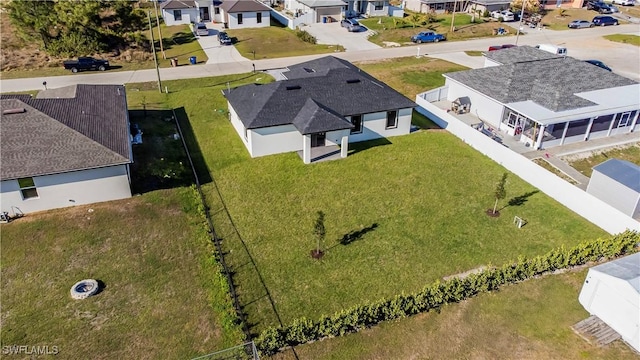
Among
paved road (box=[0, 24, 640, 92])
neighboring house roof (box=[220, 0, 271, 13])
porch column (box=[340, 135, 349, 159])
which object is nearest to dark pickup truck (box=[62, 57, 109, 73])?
paved road (box=[0, 24, 640, 92])

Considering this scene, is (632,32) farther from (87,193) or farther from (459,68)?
(87,193)

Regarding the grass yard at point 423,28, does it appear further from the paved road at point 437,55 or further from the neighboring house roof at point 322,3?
the neighboring house roof at point 322,3

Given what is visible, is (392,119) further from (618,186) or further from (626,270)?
(626,270)

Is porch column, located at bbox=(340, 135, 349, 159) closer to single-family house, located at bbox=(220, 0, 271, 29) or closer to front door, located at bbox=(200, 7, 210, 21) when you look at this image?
single-family house, located at bbox=(220, 0, 271, 29)

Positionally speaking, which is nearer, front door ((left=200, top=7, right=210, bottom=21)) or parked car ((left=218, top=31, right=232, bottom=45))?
parked car ((left=218, top=31, right=232, bottom=45))

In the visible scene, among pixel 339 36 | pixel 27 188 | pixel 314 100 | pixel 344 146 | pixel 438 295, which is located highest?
pixel 314 100

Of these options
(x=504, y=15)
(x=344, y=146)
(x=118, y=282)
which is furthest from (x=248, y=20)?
(x=118, y=282)
